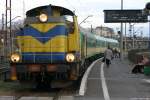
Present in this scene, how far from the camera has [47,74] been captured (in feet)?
58.8

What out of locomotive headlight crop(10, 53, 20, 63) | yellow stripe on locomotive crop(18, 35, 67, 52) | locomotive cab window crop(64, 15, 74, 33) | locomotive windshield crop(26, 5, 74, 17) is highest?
locomotive windshield crop(26, 5, 74, 17)

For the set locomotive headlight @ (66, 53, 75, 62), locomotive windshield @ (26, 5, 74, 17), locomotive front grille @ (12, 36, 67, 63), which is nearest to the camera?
locomotive headlight @ (66, 53, 75, 62)

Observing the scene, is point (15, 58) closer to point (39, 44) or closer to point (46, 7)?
point (39, 44)

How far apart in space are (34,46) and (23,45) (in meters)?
0.42

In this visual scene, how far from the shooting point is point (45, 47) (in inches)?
725

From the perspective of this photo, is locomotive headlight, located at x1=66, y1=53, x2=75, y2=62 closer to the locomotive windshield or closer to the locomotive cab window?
the locomotive cab window

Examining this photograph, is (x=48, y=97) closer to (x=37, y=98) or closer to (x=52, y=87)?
(x=37, y=98)

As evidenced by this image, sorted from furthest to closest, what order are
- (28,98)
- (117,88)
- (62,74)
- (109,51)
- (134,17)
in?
(134,17)
(109,51)
(117,88)
(62,74)
(28,98)

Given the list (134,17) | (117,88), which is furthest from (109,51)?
(134,17)

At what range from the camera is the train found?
1775cm

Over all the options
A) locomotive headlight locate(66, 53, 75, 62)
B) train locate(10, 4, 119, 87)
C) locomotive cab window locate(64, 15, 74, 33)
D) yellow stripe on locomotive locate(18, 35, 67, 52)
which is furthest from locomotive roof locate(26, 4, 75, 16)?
locomotive headlight locate(66, 53, 75, 62)

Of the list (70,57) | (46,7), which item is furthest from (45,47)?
(46,7)

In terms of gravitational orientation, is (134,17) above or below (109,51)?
above

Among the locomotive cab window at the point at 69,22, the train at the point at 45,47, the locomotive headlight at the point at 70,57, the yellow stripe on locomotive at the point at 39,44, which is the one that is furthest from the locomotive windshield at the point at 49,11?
the locomotive headlight at the point at 70,57
